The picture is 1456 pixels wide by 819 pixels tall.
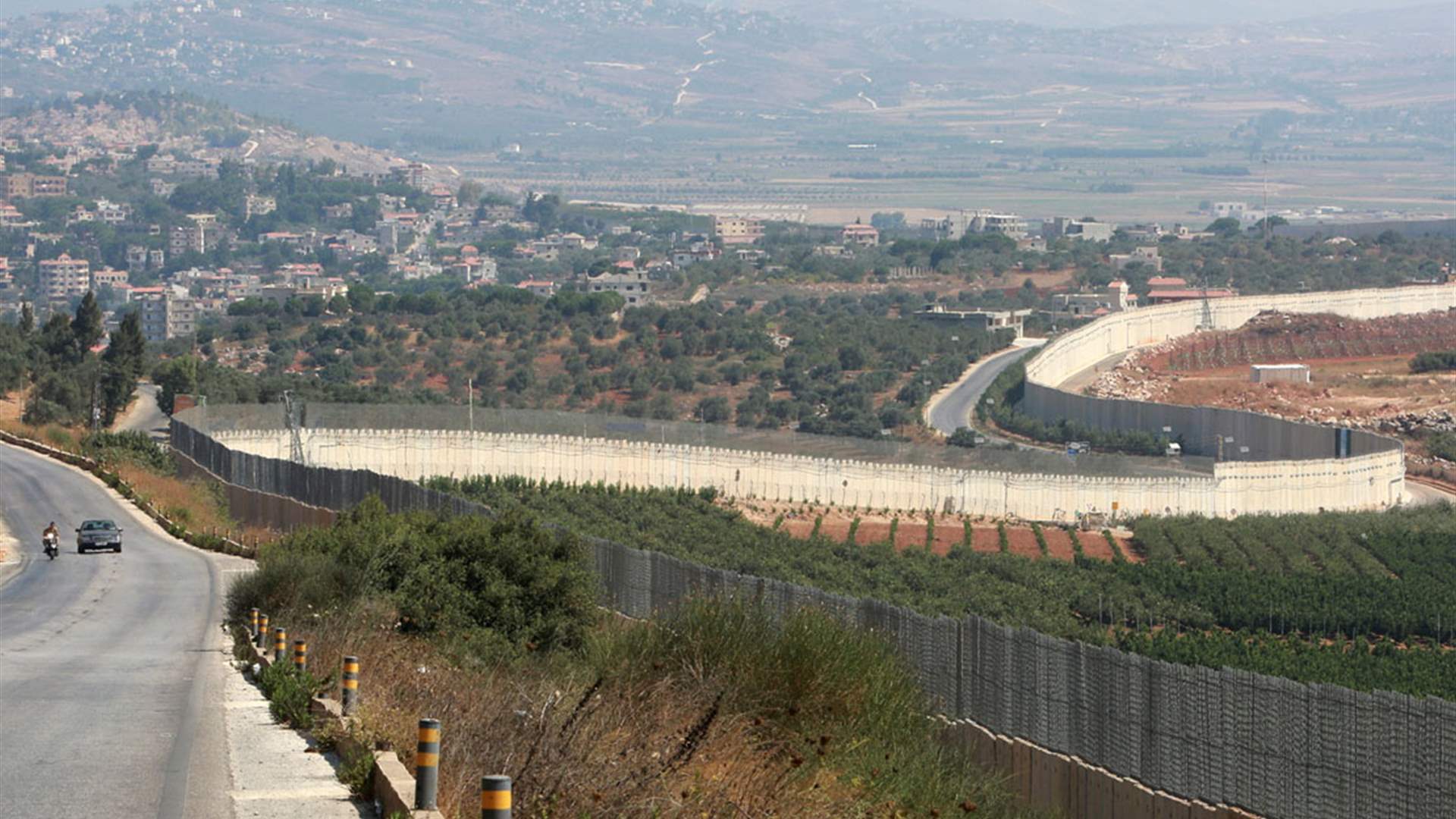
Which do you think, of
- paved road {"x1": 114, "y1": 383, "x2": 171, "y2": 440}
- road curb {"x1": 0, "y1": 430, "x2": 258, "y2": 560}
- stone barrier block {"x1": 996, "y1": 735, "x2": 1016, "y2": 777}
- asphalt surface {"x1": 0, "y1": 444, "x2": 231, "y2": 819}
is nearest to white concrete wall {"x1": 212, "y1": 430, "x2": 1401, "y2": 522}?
road curb {"x1": 0, "y1": 430, "x2": 258, "y2": 560}

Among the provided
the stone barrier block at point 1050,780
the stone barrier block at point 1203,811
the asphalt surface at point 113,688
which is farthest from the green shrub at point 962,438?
the stone barrier block at point 1203,811

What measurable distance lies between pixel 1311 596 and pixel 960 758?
2785 centimetres

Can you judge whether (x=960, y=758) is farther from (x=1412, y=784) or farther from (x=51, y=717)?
(x=51, y=717)

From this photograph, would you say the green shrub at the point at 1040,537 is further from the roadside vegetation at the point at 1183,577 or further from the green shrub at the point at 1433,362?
the green shrub at the point at 1433,362

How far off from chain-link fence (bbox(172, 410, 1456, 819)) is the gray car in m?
22.4

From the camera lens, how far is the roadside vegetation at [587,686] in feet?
43.1

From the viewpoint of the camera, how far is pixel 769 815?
509 inches

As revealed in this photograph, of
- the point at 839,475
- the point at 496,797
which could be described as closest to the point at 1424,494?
the point at 839,475

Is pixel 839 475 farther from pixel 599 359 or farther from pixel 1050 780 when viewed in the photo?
pixel 599 359

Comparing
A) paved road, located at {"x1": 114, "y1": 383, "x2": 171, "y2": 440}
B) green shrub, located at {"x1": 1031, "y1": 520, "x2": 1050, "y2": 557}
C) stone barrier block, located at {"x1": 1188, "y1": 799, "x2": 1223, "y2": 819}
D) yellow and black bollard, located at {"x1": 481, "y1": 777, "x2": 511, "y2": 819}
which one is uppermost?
yellow and black bollard, located at {"x1": 481, "y1": 777, "x2": 511, "y2": 819}

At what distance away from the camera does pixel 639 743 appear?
45.0 feet

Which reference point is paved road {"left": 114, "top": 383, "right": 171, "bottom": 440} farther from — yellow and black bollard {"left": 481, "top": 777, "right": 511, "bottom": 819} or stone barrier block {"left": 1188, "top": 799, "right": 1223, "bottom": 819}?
yellow and black bollard {"left": 481, "top": 777, "right": 511, "bottom": 819}

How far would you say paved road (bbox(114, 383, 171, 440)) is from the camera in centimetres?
7844

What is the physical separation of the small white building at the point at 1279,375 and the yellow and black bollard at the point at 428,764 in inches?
3378
